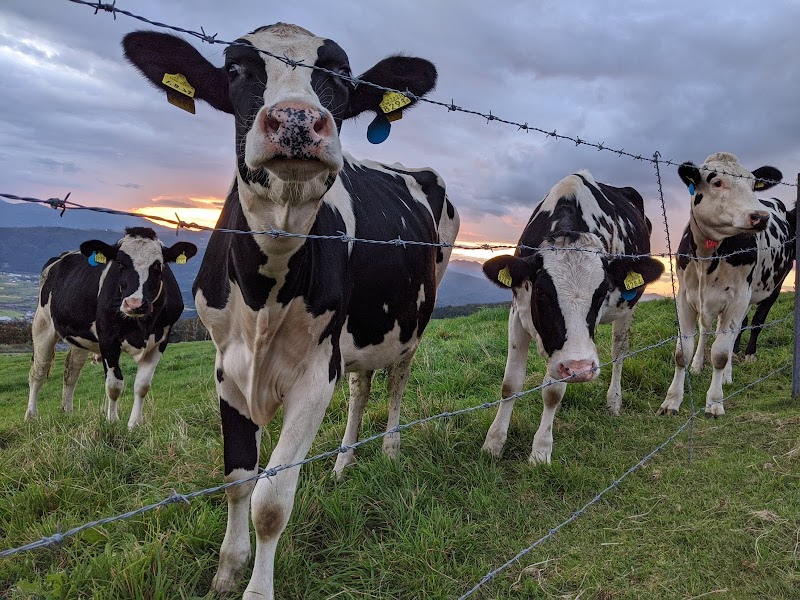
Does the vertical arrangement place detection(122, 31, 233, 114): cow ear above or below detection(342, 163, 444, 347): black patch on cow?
above

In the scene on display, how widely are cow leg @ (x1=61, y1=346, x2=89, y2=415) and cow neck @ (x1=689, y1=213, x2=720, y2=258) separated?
8.79 meters

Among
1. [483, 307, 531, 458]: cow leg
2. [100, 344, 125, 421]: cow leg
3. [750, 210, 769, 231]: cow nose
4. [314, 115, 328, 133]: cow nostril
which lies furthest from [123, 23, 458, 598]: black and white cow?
[100, 344, 125, 421]: cow leg

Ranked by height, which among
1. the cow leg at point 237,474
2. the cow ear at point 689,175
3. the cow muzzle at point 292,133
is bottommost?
the cow leg at point 237,474

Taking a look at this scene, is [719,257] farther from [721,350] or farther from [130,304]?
[130,304]

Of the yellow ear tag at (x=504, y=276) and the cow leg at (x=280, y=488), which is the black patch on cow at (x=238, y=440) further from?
the yellow ear tag at (x=504, y=276)

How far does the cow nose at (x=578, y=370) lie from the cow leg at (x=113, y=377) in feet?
18.7

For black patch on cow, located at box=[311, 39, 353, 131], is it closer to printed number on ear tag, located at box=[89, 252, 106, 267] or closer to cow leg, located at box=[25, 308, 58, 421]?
printed number on ear tag, located at box=[89, 252, 106, 267]

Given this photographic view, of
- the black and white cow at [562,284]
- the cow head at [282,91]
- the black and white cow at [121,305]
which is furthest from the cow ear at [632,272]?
the black and white cow at [121,305]

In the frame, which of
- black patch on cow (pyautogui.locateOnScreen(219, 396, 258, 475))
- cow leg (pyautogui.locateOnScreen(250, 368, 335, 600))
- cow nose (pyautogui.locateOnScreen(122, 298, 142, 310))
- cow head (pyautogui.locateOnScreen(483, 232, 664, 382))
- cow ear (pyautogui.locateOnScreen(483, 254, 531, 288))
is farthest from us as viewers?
cow nose (pyautogui.locateOnScreen(122, 298, 142, 310))

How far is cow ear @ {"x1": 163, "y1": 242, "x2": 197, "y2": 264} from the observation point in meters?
7.51

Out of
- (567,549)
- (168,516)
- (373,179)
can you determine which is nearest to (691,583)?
(567,549)

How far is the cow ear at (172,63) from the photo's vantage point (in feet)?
9.01

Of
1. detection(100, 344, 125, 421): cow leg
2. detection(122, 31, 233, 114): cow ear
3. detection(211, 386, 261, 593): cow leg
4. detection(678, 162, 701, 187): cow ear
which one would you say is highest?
detection(678, 162, 701, 187): cow ear

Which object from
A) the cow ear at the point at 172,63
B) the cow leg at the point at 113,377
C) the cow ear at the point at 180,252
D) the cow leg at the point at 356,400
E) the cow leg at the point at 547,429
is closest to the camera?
the cow ear at the point at 172,63
